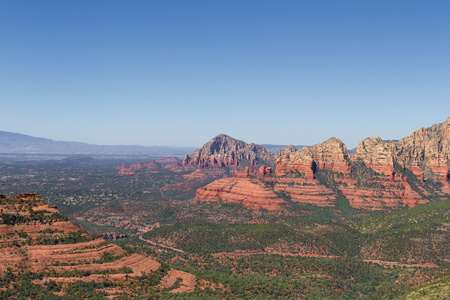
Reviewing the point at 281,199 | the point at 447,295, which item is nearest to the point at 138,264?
the point at 447,295

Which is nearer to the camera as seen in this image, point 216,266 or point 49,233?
point 49,233

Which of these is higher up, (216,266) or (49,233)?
(49,233)

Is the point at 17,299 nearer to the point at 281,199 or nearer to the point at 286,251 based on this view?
the point at 286,251

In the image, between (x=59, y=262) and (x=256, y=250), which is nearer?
(x=59, y=262)

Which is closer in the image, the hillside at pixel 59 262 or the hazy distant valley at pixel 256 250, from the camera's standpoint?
the hillside at pixel 59 262

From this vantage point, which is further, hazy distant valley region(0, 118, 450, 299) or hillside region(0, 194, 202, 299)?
hazy distant valley region(0, 118, 450, 299)

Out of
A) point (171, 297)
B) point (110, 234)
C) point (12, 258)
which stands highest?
point (12, 258)

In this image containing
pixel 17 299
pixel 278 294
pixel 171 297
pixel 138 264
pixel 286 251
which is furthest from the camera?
pixel 286 251

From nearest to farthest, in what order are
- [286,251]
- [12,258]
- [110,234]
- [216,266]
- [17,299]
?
[17,299]
[12,258]
[216,266]
[286,251]
[110,234]

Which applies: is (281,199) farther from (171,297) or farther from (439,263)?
(171,297)

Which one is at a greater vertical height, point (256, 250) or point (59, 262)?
point (59, 262)

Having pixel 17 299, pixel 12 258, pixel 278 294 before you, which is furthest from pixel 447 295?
pixel 12 258
